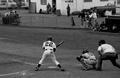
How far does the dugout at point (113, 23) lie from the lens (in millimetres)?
36469

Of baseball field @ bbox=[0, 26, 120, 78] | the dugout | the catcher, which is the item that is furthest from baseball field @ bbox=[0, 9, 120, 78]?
the dugout

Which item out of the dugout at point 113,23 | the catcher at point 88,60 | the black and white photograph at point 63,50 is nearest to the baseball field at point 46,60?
the black and white photograph at point 63,50

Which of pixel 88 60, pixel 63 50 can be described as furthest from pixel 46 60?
pixel 88 60

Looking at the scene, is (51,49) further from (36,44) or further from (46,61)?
(36,44)

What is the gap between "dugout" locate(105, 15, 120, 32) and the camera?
120 ft

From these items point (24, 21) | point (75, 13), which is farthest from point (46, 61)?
point (75, 13)

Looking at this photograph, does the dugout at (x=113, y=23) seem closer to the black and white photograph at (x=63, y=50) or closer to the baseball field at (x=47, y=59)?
the black and white photograph at (x=63, y=50)

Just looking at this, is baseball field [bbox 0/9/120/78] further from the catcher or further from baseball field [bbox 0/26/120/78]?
the catcher

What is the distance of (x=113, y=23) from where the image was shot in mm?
36844

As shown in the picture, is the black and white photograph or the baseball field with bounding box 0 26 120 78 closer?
the baseball field with bounding box 0 26 120 78

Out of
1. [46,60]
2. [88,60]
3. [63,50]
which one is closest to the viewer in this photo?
[88,60]

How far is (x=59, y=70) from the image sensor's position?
57.5ft

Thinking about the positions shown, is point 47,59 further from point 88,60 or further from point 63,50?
point 88,60

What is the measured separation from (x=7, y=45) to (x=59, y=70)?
1210cm
